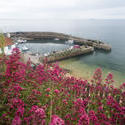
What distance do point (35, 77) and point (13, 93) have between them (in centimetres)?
267

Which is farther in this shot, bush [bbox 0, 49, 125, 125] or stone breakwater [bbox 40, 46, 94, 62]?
stone breakwater [bbox 40, 46, 94, 62]

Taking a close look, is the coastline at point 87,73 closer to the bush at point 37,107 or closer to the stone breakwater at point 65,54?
the stone breakwater at point 65,54

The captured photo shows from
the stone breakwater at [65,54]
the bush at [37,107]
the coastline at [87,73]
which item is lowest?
the coastline at [87,73]

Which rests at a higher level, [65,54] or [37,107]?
[37,107]

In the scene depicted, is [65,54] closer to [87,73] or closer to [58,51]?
[58,51]

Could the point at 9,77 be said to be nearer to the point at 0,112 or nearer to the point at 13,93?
the point at 13,93

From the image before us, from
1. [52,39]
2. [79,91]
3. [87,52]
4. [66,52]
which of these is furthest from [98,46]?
[79,91]

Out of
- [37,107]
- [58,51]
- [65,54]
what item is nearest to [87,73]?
[65,54]

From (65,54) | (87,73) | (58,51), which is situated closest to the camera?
(87,73)

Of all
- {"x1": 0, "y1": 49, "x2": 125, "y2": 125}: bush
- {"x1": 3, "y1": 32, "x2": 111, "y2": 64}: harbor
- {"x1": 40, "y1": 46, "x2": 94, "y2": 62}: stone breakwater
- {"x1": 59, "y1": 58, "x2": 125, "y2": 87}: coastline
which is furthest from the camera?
{"x1": 40, "y1": 46, "x2": 94, "y2": 62}: stone breakwater

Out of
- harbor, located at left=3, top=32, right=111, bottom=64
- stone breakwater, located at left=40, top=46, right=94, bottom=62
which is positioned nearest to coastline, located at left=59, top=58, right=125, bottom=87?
stone breakwater, located at left=40, top=46, right=94, bottom=62

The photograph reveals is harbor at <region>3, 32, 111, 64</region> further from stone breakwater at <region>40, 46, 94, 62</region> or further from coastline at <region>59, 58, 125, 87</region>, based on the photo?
coastline at <region>59, 58, 125, 87</region>

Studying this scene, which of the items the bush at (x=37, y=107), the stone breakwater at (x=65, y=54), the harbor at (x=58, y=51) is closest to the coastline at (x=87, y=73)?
the stone breakwater at (x=65, y=54)

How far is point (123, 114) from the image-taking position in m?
4.52
